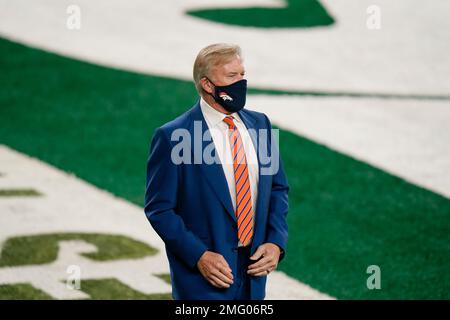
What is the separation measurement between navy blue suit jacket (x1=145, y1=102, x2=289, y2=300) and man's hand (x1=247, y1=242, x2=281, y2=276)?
41mm

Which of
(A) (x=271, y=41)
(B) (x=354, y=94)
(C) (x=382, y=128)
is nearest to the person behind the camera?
(C) (x=382, y=128)

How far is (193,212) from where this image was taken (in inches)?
171

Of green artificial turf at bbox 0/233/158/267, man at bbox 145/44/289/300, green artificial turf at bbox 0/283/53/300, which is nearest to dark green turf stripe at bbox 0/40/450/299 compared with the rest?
green artificial turf at bbox 0/233/158/267

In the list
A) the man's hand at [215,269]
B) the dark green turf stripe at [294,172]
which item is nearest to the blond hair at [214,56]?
the man's hand at [215,269]

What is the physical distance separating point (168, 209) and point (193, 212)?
0.12 meters

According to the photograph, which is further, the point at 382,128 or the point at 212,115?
the point at 382,128

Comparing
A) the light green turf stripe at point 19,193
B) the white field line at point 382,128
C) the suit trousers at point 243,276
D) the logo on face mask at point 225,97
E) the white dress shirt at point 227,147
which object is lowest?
the light green turf stripe at point 19,193

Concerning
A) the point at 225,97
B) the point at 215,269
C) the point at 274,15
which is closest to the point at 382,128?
the point at 274,15

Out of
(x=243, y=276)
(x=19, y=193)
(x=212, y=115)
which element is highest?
(x=212, y=115)

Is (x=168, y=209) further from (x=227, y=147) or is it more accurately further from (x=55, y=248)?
(x=55, y=248)

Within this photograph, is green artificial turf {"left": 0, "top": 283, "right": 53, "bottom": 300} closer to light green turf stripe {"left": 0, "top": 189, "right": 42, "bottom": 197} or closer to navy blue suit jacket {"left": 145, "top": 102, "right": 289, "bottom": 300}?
light green turf stripe {"left": 0, "top": 189, "right": 42, "bottom": 197}

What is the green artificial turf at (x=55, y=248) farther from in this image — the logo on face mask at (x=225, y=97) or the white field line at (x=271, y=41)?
the white field line at (x=271, y=41)

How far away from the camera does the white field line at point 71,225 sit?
6922 mm

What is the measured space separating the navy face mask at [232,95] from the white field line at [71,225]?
2772 mm
